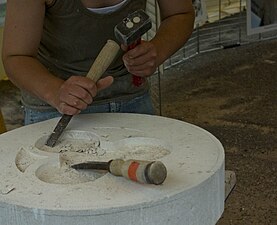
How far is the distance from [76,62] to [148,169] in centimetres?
42

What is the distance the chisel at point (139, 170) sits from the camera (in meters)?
0.68

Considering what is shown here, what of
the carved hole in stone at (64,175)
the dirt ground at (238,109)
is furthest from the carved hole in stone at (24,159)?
the dirt ground at (238,109)

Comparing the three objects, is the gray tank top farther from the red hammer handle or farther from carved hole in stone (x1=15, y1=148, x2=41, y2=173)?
carved hole in stone (x1=15, y1=148, x2=41, y2=173)

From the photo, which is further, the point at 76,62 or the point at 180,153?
the point at 76,62

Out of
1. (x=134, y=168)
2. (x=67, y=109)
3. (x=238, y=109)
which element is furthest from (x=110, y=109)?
(x=238, y=109)

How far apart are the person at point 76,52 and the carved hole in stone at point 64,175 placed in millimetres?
89

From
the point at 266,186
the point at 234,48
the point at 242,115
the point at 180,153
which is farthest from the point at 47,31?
the point at 234,48

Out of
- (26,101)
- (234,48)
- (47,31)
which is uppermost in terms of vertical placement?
(47,31)

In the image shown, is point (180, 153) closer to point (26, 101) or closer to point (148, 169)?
point (148, 169)

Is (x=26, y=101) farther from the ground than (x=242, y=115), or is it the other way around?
(x=26, y=101)

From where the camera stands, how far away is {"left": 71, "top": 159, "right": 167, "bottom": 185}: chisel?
0.68 meters

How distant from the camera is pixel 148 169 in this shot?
68cm

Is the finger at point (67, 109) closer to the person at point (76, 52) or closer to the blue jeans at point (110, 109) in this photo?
the person at point (76, 52)

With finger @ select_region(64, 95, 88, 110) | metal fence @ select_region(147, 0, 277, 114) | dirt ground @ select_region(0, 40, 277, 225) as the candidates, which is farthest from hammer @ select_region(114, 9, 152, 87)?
metal fence @ select_region(147, 0, 277, 114)
